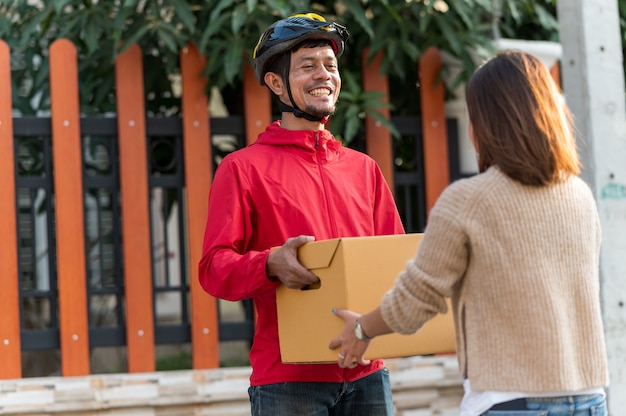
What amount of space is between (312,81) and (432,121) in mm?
2396

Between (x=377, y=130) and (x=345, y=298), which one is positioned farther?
(x=377, y=130)

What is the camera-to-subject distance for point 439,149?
5.46m

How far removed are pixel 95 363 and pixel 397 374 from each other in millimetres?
1631

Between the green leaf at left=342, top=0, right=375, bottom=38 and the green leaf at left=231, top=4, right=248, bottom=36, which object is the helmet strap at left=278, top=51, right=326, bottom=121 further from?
the green leaf at left=342, top=0, right=375, bottom=38

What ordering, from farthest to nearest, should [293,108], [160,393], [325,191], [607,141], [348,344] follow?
[160,393], [607,141], [293,108], [325,191], [348,344]

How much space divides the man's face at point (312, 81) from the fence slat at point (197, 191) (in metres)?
→ 2.02

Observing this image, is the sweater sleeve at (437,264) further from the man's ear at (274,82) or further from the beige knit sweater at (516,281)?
the man's ear at (274,82)

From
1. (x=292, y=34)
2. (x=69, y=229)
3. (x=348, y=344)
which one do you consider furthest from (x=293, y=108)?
(x=69, y=229)

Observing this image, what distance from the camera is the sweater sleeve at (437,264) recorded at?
2.32 m

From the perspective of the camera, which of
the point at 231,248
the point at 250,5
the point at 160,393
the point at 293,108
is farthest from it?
the point at 160,393

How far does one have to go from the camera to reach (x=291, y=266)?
2.76 meters

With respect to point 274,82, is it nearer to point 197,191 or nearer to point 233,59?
point 233,59

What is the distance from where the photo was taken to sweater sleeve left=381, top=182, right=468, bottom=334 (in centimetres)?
232

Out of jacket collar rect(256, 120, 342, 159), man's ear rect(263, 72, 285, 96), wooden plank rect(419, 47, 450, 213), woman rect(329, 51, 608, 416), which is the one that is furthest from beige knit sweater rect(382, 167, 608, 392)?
wooden plank rect(419, 47, 450, 213)
